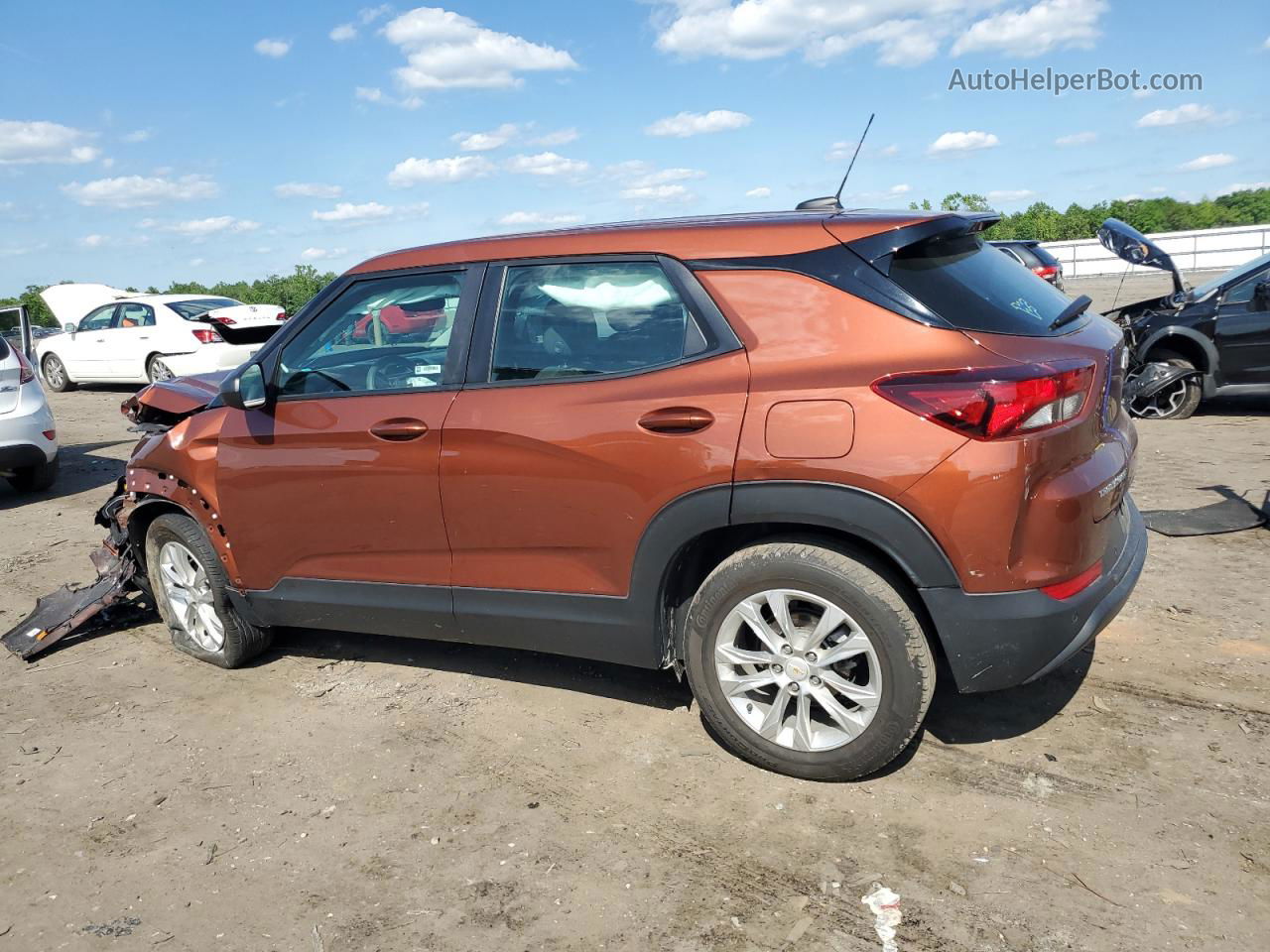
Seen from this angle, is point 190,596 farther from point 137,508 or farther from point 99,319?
point 99,319

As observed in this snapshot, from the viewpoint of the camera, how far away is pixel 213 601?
455 centimetres

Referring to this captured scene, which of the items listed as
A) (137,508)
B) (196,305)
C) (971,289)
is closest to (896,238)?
(971,289)

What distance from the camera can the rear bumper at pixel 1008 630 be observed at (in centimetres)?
298

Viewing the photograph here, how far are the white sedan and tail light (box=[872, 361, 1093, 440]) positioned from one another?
11758 mm

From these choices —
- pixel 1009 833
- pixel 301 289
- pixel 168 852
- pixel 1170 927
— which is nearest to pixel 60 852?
pixel 168 852

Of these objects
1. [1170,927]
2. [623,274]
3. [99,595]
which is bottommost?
[1170,927]

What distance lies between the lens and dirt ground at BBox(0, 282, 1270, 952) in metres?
2.70

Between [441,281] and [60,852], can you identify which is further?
[441,281]

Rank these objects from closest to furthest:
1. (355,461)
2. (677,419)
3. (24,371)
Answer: (677,419) → (355,461) → (24,371)

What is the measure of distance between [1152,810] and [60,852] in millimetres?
3506

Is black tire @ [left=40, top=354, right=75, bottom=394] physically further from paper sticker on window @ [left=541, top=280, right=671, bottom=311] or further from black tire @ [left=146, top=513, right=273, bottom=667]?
paper sticker on window @ [left=541, top=280, right=671, bottom=311]

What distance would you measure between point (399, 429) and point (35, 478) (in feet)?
22.4

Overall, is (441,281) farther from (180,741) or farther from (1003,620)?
(1003,620)

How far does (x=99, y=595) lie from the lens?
517cm
